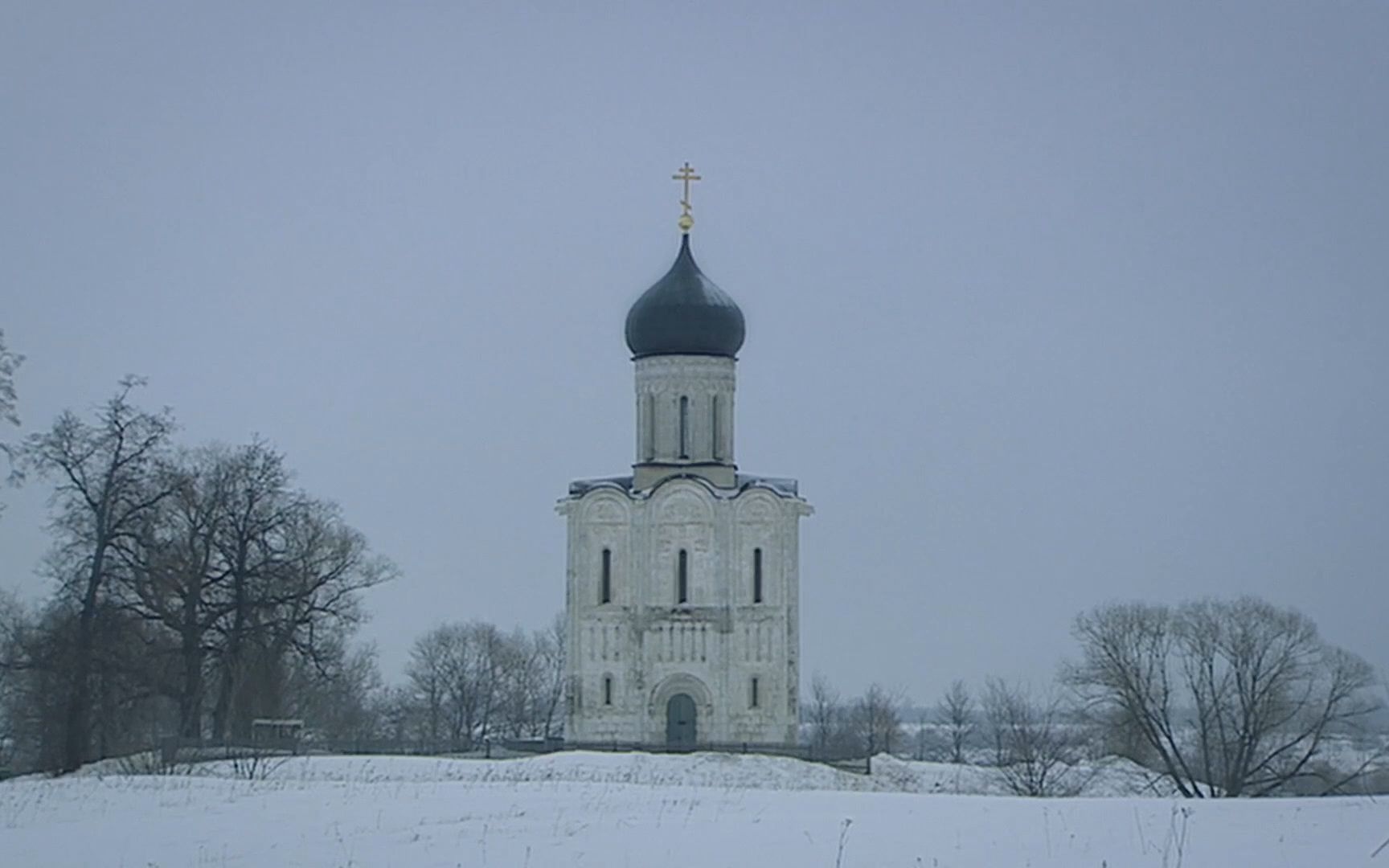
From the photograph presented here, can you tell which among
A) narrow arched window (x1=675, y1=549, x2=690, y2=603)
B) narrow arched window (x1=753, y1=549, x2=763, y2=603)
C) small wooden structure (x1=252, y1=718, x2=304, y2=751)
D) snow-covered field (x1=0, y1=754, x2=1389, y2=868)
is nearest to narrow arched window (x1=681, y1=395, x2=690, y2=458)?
narrow arched window (x1=675, y1=549, x2=690, y2=603)

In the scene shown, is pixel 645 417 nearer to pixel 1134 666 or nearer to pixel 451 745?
pixel 451 745

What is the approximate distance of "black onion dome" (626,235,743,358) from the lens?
48.3 metres

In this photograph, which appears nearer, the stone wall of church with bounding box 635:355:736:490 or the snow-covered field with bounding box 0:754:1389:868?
the snow-covered field with bounding box 0:754:1389:868

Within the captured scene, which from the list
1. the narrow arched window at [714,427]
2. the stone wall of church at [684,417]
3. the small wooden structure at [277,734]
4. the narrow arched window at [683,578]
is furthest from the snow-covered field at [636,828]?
the narrow arched window at [714,427]

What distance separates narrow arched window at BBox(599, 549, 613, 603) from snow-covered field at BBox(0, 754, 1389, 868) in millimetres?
22107

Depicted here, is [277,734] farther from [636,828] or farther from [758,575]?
[636,828]

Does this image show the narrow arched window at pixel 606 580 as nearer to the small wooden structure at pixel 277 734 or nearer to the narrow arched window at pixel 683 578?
the narrow arched window at pixel 683 578

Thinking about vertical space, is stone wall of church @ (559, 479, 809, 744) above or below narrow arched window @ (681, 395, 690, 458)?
below

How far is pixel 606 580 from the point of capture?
48.0 meters

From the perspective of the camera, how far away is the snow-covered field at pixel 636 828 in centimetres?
1761

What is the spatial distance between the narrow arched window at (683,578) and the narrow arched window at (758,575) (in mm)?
1400

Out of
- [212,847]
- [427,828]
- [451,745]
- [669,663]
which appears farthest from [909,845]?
[451,745]

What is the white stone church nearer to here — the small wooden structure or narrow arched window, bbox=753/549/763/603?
narrow arched window, bbox=753/549/763/603

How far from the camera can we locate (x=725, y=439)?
159 ft
